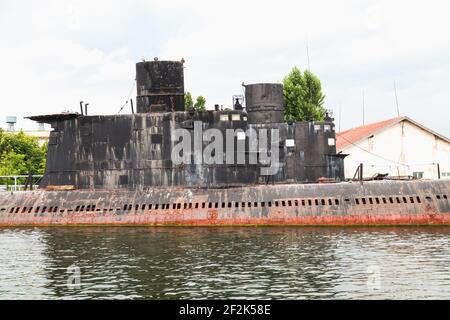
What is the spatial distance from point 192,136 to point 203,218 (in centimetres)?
469

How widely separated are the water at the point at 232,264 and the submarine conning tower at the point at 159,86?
7755 millimetres

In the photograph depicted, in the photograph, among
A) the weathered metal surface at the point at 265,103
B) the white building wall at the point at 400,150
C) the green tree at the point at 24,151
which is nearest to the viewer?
the weathered metal surface at the point at 265,103

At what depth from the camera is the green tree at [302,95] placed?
213 ft

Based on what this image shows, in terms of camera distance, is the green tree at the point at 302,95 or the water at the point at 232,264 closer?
the water at the point at 232,264

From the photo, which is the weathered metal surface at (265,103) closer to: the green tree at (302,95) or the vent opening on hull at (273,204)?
the vent opening on hull at (273,204)

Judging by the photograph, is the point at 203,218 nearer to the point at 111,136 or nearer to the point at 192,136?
the point at 192,136

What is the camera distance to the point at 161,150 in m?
34.5

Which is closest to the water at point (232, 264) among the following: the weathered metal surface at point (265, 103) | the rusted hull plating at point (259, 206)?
the rusted hull plating at point (259, 206)

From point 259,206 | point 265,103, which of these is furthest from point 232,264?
point 265,103

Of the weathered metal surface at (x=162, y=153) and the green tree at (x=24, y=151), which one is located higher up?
the green tree at (x=24, y=151)

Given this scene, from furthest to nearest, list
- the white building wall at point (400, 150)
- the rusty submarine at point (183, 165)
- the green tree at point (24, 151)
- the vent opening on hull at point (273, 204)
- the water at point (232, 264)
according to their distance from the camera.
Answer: the green tree at point (24, 151)
the white building wall at point (400, 150)
the rusty submarine at point (183, 165)
the vent opening on hull at point (273, 204)
the water at point (232, 264)

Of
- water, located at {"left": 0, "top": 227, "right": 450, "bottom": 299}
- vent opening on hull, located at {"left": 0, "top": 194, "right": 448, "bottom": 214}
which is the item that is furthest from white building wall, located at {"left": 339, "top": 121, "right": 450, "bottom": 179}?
water, located at {"left": 0, "top": 227, "right": 450, "bottom": 299}

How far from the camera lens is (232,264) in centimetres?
A: 2117
